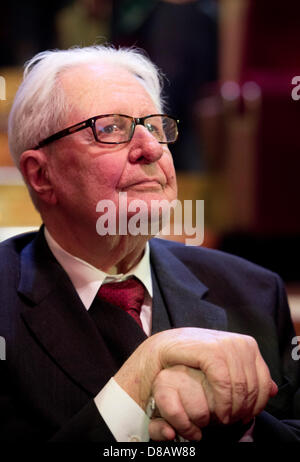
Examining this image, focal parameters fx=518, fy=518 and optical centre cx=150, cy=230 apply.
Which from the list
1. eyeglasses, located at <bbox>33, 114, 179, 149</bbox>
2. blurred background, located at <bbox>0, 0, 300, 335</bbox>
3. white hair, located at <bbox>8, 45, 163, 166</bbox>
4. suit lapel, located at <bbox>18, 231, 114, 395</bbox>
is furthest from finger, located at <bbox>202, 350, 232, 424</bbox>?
blurred background, located at <bbox>0, 0, 300, 335</bbox>

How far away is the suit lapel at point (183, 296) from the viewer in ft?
3.69

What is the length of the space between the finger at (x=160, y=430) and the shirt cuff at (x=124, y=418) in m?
0.04

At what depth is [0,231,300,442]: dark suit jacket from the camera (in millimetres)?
965

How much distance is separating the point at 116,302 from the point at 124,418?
0.29 meters

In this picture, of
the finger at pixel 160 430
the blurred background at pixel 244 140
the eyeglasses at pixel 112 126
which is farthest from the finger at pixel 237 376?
the blurred background at pixel 244 140

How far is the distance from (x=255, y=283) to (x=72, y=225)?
472mm

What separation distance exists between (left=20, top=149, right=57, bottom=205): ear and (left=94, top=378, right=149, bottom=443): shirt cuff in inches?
19.2

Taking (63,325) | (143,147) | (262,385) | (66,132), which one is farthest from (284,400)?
(66,132)

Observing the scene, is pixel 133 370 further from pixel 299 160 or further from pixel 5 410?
pixel 299 160

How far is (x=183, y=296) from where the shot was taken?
1166 mm

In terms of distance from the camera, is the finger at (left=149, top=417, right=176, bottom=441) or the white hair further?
the white hair

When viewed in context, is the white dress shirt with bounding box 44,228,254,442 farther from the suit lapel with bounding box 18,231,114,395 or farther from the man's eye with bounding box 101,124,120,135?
the man's eye with bounding box 101,124,120,135

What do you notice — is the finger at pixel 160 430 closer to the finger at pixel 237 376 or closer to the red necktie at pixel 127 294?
the finger at pixel 237 376

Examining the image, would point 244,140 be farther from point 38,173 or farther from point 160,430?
point 160,430
